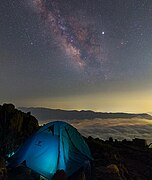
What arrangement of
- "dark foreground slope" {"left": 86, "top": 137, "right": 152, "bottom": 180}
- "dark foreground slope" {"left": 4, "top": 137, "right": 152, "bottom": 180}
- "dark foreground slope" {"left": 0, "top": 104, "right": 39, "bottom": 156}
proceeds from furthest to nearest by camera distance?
"dark foreground slope" {"left": 0, "top": 104, "right": 39, "bottom": 156} < "dark foreground slope" {"left": 86, "top": 137, "right": 152, "bottom": 180} < "dark foreground slope" {"left": 4, "top": 137, "right": 152, "bottom": 180}

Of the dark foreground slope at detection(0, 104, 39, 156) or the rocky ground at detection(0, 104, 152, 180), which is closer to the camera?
the rocky ground at detection(0, 104, 152, 180)

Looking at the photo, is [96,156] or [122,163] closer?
[122,163]

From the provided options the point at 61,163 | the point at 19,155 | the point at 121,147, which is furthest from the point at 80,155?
the point at 121,147

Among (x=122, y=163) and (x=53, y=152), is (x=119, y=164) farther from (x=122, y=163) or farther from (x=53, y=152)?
(x=53, y=152)

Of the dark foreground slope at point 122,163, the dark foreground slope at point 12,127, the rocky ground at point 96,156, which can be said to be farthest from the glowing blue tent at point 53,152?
the dark foreground slope at point 12,127

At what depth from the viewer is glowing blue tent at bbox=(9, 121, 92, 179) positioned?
608 inches

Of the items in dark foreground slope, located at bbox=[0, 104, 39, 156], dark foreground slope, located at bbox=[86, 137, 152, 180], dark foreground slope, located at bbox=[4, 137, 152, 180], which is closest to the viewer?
dark foreground slope, located at bbox=[4, 137, 152, 180]

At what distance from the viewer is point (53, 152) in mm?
15898

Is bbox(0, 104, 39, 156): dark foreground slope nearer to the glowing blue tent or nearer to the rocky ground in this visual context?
the rocky ground

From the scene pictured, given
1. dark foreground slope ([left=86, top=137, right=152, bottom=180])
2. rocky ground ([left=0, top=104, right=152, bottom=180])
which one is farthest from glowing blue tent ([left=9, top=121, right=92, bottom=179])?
dark foreground slope ([left=86, top=137, right=152, bottom=180])

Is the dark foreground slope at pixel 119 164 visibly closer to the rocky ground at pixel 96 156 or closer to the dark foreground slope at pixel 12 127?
the rocky ground at pixel 96 156

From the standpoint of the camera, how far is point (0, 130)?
2042cm

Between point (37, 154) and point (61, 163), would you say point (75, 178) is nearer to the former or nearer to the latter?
point (61, 163)

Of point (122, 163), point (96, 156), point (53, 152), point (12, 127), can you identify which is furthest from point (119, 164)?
point (12, 127)
